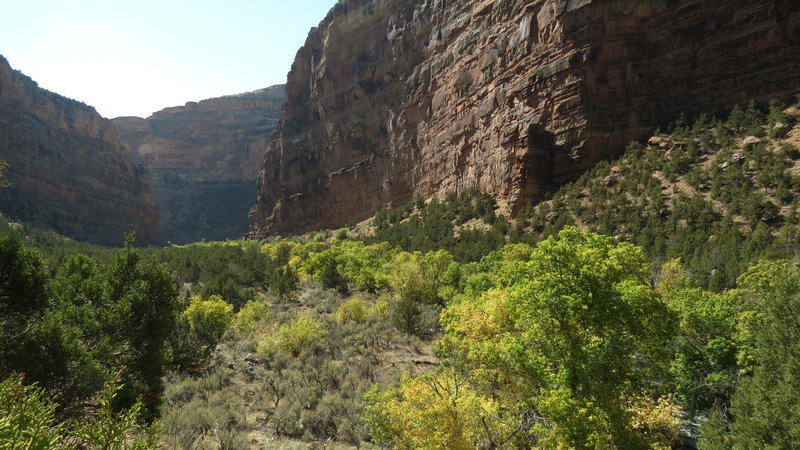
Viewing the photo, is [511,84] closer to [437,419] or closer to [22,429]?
[437,419]

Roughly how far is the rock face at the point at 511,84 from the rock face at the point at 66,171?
58483 mm

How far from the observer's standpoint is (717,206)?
3216cm

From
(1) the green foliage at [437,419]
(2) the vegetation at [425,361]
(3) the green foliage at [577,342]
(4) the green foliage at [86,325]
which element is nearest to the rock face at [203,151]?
(2) the vegetation at [425,361]

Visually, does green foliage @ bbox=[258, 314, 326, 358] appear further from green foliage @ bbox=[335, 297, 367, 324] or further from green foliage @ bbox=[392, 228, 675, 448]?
green foliage @ bbox=[392, 228, 675, 448]

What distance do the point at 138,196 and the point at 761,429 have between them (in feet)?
474

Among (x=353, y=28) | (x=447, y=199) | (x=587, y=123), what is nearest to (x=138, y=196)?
(x=353, y=28)

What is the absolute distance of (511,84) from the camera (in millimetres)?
51906

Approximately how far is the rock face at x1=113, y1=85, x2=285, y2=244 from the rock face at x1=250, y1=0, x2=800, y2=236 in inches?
3238

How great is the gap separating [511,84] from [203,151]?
149393mm

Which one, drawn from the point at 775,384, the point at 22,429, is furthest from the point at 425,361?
the point at 22,429

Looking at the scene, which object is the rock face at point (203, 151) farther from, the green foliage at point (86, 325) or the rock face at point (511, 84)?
the green foliage at point (86, 325)

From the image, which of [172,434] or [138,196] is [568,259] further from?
[138,196]

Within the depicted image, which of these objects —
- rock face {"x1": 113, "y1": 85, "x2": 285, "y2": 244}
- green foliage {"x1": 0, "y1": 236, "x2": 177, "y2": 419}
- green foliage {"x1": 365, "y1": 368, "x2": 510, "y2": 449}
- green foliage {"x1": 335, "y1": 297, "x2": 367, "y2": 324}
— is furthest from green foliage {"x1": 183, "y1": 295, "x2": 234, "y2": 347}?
rock face {"x1": 113, "y1": 85, "x2": 285, "y2": 244}

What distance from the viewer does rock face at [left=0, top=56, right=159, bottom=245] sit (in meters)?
93.4
